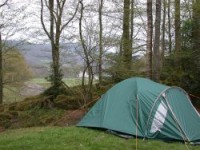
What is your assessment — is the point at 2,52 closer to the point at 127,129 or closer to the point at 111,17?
the point at 111,17

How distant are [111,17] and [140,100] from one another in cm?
1008

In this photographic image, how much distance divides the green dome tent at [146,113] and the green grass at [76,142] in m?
0.43

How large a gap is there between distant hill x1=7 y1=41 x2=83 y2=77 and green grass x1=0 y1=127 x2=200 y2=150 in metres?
6.54

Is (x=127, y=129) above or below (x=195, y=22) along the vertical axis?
below

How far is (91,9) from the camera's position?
16.7m

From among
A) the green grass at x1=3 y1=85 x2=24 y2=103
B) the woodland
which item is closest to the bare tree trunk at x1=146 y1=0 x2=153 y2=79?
the woodland

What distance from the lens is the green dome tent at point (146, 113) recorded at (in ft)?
30.6

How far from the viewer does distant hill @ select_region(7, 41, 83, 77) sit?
16453 millimetres

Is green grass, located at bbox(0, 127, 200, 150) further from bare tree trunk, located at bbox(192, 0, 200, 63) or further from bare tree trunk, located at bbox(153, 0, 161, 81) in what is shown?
bare tree trunk, located at bbox(192, 0, 200, 63)

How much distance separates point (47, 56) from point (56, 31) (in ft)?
7.24

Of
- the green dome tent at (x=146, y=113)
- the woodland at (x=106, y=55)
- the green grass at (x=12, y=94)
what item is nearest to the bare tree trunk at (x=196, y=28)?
the woodland at (x=106, y=55)

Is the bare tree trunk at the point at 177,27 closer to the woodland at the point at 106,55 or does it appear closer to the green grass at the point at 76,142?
the woodland at the point at 106,55

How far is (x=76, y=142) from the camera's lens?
27.5 ft

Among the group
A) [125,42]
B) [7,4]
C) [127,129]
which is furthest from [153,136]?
[7,4]
